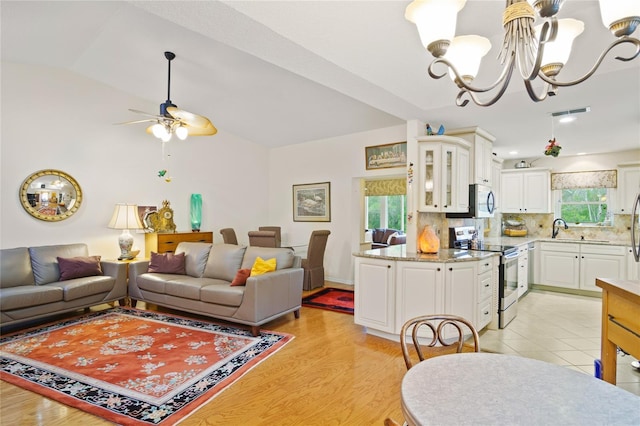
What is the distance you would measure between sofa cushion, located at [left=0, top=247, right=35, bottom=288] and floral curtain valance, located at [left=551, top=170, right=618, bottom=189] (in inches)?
321

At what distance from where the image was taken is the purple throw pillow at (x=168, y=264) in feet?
14.5

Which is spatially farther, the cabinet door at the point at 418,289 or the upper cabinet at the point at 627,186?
the upper cabinet at the point at 627,186

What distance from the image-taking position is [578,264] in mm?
5117

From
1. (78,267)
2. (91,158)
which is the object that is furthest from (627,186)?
(91,158)

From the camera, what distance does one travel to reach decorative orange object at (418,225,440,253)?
3.54 m

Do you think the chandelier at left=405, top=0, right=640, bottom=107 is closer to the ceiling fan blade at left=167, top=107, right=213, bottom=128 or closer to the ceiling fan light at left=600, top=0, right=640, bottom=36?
the ceiling fan light at left=600, top=0, right=640, bottom=36

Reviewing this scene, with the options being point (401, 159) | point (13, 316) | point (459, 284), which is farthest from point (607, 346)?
point (13, 316)

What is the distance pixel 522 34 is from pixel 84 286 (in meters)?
4.88

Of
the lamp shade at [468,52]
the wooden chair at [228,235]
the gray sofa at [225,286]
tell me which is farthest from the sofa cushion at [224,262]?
the lamp shade at [468,52]

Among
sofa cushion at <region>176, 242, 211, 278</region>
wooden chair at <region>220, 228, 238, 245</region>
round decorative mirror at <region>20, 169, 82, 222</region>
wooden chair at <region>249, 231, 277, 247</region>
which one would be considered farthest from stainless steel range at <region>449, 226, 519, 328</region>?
round decorative mirror at <region>20, 169, 82, 222</region>

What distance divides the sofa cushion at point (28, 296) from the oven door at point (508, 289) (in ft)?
16.8

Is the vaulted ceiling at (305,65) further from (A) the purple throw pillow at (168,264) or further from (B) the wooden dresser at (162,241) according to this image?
(A) the purple throw pillow at (168,264)

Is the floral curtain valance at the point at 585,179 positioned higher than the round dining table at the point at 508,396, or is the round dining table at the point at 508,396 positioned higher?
the floral curtain valance at the point at 585,179

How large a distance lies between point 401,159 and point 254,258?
112 inches
